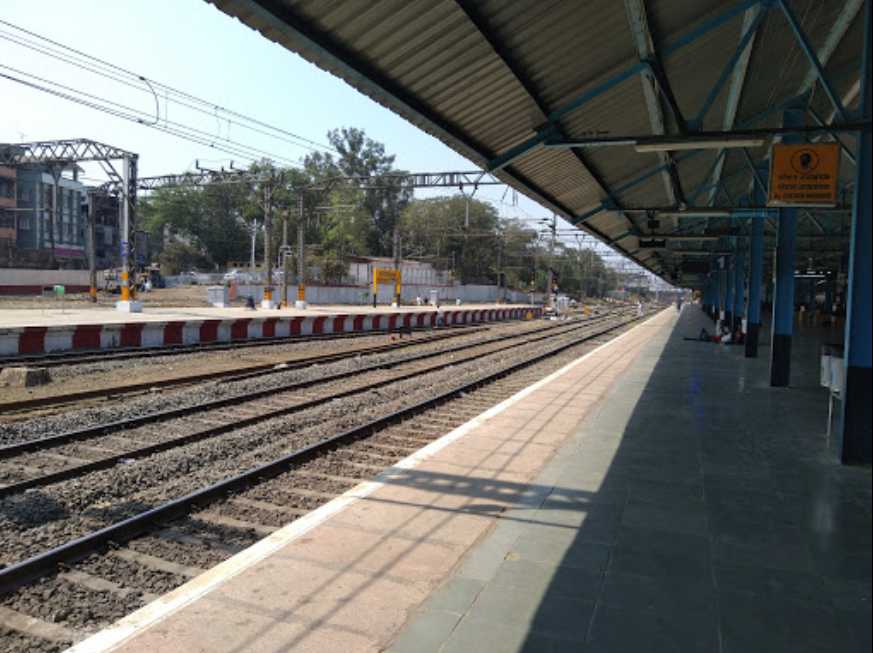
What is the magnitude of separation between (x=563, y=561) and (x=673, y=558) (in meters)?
0.64

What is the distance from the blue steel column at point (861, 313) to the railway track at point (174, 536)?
4.70 m

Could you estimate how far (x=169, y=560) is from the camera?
15.8 ft

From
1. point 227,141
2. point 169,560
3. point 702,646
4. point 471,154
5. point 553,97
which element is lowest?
point 169,560

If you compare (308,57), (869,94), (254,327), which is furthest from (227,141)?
(869,94)

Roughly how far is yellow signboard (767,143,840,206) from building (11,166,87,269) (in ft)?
215

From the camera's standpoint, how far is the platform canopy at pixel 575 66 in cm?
564

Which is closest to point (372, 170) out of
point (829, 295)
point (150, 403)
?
point (829, 295)

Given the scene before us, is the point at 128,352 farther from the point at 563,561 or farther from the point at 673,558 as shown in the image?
the point at 673,558

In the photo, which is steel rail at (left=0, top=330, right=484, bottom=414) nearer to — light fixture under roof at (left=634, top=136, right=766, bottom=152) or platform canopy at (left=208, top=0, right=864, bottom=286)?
platform canopy at (left=208, top=0, right=864, bottom=286)

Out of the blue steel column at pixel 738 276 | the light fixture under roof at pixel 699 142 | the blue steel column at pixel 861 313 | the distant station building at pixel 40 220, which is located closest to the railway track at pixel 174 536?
the light fixture under roof at pixel 699 142

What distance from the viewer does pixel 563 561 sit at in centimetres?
400

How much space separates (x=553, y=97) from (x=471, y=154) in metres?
1.33

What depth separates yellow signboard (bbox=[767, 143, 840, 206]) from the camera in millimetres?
7832

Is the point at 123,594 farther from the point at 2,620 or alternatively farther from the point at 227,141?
the point at 227,141
